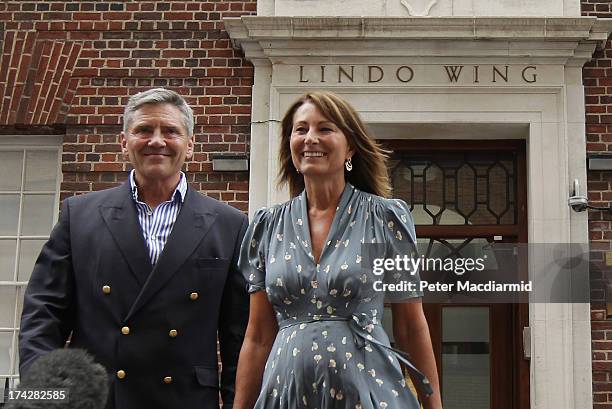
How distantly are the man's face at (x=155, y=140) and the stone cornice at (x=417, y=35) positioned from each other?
380 cm

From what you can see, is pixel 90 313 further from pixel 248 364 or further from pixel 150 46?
pixel 150 46

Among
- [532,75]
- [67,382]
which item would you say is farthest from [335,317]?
[532,75]

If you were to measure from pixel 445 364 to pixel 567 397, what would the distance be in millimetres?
966

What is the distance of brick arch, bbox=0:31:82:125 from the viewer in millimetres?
7223

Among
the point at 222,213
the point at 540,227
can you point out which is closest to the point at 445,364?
the point at 540,227

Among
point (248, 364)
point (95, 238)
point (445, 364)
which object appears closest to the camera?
point (248, 364)

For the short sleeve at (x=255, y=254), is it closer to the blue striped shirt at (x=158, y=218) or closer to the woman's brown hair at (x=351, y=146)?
the woman's brown hair at (x=351, y=146)

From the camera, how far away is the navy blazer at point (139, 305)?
3137 mm

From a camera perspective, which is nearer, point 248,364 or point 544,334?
point 248,364

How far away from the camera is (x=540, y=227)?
270 inches

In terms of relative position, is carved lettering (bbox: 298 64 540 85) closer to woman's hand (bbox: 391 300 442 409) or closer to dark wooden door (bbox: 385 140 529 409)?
dark wooden door (bbox: 385 140 529 409)

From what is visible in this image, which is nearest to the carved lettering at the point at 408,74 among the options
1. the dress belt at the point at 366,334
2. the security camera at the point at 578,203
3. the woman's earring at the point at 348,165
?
the security camera at the point at 578,203

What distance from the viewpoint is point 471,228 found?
23.7ft

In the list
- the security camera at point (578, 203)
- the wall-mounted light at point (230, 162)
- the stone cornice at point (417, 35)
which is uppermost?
the stone cornice at point (417, 35)
